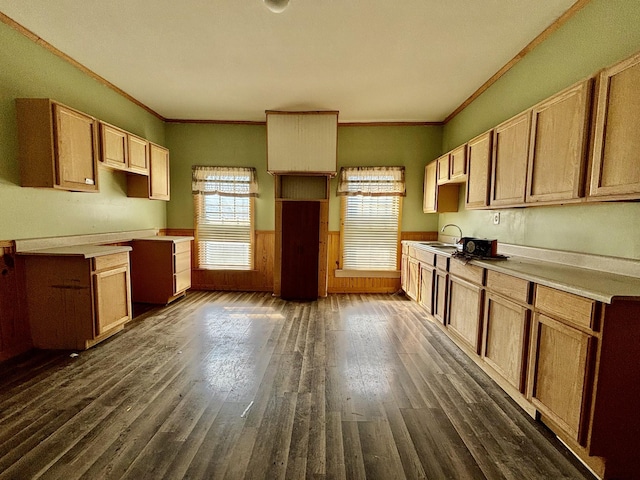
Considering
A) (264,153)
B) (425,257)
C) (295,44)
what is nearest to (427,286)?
(425,257)

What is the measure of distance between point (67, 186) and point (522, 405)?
4.33m

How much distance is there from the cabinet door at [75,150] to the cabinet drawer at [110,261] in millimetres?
743

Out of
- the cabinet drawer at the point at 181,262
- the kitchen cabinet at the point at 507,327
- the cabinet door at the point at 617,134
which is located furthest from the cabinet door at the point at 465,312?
the cabinet drawer at the point at 181,262

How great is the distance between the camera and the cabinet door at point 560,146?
1.82 metres

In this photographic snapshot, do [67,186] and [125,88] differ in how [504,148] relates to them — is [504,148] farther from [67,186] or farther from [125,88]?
[125,88]

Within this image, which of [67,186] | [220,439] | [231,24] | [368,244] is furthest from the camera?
[368,244]

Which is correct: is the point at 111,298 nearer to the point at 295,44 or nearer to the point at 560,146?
the point at 295,44

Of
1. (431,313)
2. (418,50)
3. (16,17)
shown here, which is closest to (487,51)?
(418,50)

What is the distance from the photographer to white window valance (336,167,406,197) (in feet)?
16.0

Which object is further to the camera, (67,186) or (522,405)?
(67,186)

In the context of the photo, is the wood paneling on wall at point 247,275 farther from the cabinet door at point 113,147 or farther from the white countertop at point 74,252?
the white countertop at point 74,252

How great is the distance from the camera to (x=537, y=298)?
1826mm

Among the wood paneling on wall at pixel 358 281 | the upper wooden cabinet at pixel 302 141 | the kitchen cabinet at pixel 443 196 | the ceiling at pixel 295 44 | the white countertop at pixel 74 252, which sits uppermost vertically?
the ceiling at pixel 295 44

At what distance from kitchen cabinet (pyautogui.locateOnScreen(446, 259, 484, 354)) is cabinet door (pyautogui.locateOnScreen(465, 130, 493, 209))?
72 cm
